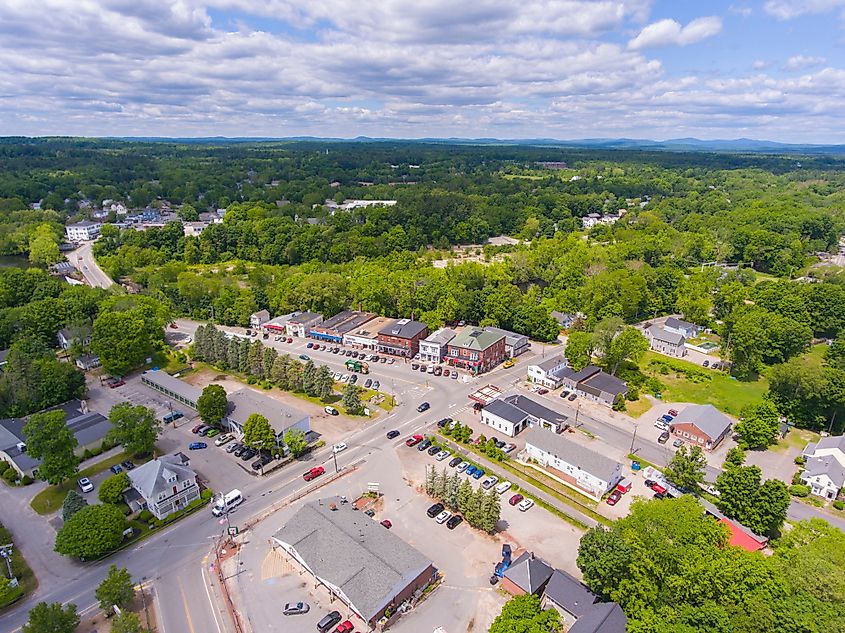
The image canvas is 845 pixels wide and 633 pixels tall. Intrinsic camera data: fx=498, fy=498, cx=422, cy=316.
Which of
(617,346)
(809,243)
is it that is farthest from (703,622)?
(809,243)

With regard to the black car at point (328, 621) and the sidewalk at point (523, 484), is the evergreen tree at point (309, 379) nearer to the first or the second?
the sidewalk at point (523, 484)

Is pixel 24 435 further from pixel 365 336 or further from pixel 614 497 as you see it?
pixel 614 497

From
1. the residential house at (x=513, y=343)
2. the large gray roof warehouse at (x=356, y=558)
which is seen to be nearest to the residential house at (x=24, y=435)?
the large gray roof warehouse at (x=356, y=558)

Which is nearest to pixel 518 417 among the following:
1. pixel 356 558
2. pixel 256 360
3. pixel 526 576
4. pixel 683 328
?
pixel 526 576

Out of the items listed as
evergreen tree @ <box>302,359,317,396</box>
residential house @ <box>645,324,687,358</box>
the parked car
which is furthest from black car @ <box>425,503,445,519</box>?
residential house @ <box>645,324,687,358</box>

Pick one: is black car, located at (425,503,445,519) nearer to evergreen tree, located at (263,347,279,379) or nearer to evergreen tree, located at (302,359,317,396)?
evergreen tree, located at (302,359,317,396)

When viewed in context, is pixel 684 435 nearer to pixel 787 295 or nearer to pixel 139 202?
pixel 787 295

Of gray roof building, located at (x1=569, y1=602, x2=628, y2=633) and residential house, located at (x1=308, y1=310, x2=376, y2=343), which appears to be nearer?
gray roof building, located at (x1=569, y1=602, x2=628, y2=633)
